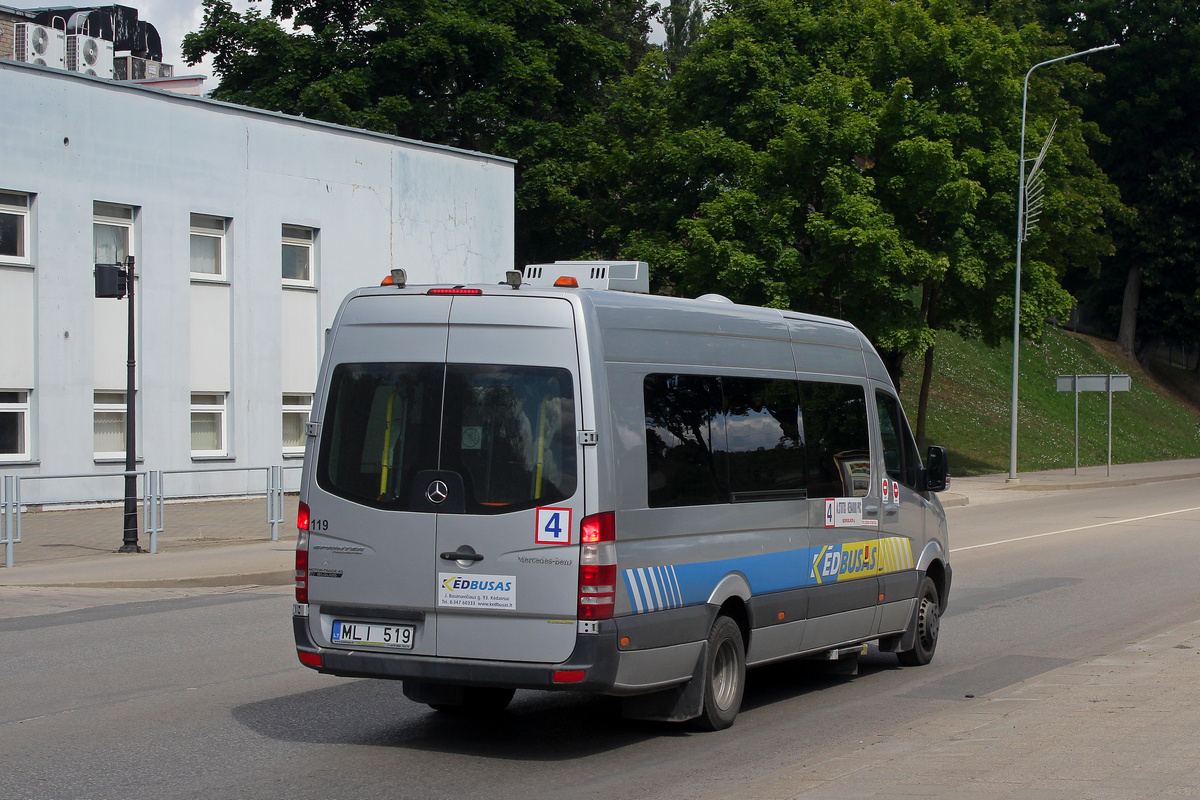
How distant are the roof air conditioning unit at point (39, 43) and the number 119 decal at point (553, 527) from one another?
95.6 ft

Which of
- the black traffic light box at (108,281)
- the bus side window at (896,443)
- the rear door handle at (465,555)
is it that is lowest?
the rear door handle at (465,555)

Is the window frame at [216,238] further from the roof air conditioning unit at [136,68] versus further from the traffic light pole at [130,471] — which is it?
the roof air conditioning unit at [136,68]

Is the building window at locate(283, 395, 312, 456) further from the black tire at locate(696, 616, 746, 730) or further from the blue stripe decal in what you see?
the black tire at locate(696, 616, 746, 730)

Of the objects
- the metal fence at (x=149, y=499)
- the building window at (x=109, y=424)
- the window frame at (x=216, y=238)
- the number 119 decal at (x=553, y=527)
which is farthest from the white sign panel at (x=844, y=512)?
the window frame at (x=216, y=238)

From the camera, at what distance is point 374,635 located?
7027 mm

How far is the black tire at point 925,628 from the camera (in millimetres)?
10023

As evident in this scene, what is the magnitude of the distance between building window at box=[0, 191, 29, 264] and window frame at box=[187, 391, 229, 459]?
4.27 metres

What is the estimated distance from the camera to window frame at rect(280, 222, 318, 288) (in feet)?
89.8

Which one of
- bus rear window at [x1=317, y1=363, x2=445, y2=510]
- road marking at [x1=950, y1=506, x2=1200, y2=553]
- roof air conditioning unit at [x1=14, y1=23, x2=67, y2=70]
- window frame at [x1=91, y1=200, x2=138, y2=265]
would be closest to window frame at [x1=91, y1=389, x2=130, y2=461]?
window frame at [x1=91, y1=200, x2=138, y2=265]

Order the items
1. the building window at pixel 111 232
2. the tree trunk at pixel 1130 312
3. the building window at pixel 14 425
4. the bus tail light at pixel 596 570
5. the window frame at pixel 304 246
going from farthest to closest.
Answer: the tree trunk at pixel 1130 312, the window frame at pixel 304 246, the building window at pixel 111 232, the building window at pixel 14 425, the bus tail light at pixel 596 570

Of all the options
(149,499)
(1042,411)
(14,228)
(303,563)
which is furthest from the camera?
(1042,411)

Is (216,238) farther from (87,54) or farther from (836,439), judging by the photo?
(836,439)

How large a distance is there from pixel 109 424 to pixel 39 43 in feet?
40.8

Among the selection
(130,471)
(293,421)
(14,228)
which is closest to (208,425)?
(293,421)
